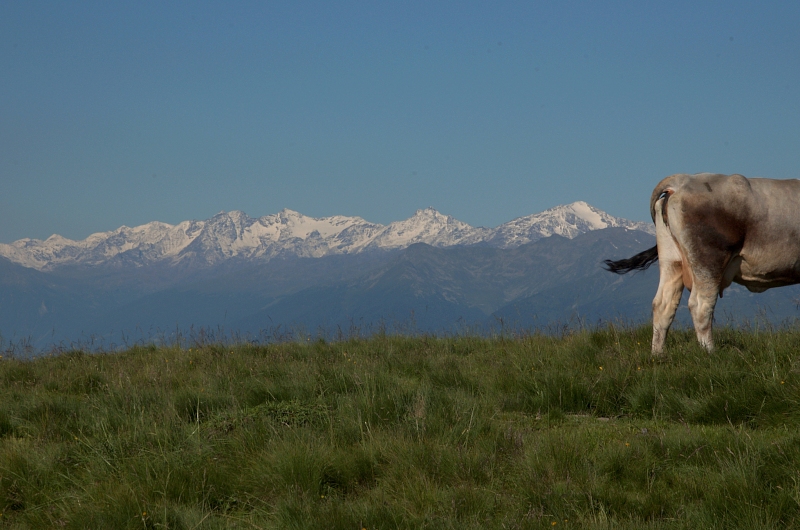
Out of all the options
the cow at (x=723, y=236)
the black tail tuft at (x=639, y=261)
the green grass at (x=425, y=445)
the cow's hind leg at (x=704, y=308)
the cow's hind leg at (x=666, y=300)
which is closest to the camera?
the green grass at (x=425, y=445)

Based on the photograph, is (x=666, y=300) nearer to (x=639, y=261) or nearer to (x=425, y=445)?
(x=639, y=261)

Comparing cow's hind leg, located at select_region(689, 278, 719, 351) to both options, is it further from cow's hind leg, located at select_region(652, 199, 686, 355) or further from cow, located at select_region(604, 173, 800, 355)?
cow's hind leg, located at select_region(652, 199, 686, 355)

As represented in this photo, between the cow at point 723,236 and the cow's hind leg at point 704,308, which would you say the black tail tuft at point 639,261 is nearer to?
the cow at point 723,236

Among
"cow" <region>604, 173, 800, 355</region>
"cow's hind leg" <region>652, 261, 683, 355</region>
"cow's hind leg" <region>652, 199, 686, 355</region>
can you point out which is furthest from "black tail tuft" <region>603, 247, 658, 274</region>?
"cow" <region>604, 173, 800, 355</region>

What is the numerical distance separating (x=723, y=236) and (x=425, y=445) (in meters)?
6.44

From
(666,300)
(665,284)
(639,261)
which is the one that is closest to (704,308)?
(666,300)

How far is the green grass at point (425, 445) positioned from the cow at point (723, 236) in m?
0.90

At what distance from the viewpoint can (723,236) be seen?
988 cm

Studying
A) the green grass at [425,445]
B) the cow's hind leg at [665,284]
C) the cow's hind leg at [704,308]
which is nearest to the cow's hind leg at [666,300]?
the cow's hind leg at [665,284]

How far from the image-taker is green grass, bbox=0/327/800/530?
478 cm

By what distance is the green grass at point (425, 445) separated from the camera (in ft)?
15.7

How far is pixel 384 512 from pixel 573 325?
945 cm

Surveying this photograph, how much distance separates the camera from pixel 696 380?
7.55 metres

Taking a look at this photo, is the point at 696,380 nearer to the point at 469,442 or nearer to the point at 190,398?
the point at 469,442
